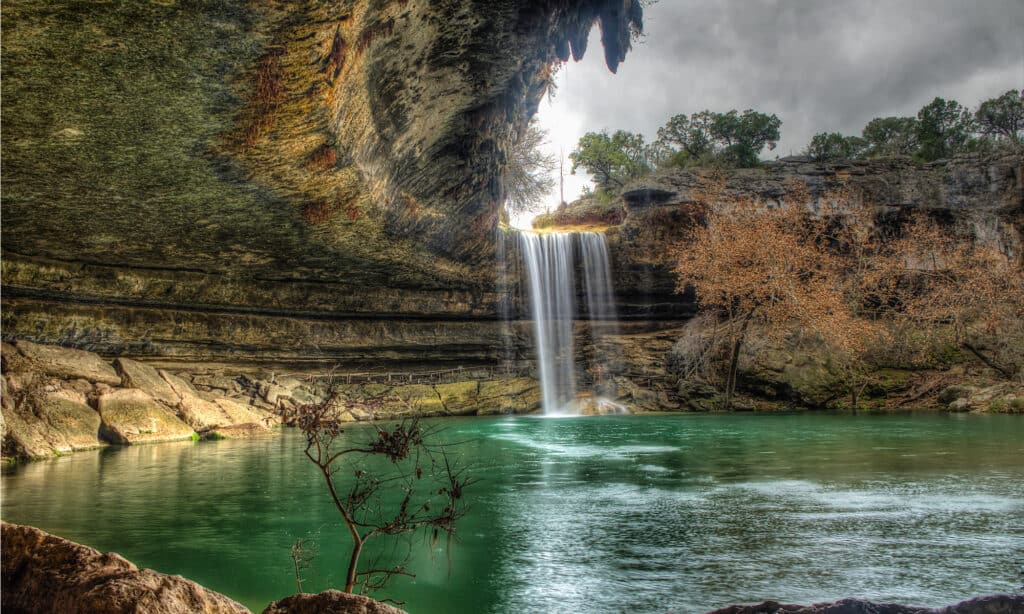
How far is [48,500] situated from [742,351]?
65.3 ft

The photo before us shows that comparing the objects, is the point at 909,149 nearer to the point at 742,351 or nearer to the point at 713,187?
the point at 713,187

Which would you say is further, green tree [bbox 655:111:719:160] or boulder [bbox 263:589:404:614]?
green tree [bbox 655:111:719:160]

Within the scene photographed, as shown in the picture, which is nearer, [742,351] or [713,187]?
[742,351]

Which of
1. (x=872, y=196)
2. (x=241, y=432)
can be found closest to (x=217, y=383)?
(x=241, y=432)

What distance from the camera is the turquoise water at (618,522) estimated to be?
3.82 m

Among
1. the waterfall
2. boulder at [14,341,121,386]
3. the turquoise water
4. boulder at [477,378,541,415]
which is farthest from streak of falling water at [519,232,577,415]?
boulder at [14,341,121,386]

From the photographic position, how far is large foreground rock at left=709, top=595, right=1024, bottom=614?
2.53 metres

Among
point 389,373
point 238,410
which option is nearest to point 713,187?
point 389,373

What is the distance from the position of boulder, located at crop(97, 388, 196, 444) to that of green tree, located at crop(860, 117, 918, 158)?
124 feet

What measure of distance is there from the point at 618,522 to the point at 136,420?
10.9 m

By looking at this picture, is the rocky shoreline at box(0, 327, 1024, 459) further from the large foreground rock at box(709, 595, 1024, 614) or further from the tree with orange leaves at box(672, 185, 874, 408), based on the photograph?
the large foreground rock at box(709, 595, 1024, 614)

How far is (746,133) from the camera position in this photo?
3297 cm

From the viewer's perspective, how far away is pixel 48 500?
6.56 metres

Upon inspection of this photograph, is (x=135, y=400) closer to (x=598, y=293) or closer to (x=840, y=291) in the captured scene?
(x=598, y=293)
